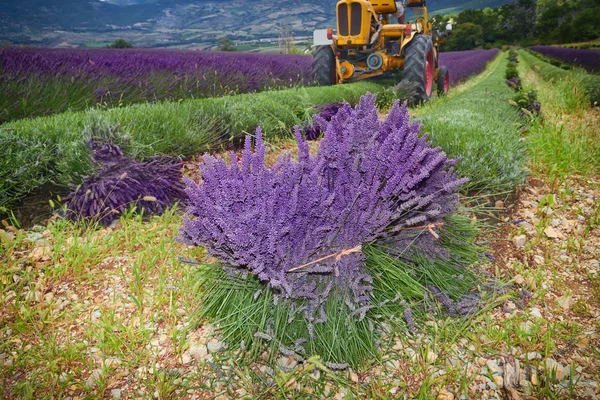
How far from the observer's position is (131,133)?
128 inches

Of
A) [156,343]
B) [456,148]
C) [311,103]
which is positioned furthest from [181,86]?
[156,343]

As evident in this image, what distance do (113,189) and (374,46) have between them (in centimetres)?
641

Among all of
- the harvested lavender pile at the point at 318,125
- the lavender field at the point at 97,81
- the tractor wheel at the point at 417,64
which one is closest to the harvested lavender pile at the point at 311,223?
the harvested lavender pile at the point at 318,125

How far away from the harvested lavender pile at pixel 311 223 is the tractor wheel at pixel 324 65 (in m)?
6.48

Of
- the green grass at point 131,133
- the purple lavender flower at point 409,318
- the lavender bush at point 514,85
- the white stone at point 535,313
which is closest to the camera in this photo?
the purple lavender flower at point 409,318

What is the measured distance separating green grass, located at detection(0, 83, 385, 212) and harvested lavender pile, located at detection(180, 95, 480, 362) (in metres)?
1.33

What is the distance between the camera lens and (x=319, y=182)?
168cm

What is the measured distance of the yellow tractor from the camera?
704cm

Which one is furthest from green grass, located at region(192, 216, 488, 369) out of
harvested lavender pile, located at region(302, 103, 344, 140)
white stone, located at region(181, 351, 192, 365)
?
harvested lavender pile, located at region(302, 103, 344, 140)

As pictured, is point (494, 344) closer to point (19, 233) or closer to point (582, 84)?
point (19, 233)

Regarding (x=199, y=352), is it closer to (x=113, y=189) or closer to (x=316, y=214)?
(x=316, y=214)

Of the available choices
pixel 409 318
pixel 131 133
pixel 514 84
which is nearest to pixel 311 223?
pixel 409 318

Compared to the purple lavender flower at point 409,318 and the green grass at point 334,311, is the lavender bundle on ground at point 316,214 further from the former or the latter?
the purple lavender flower at point 409,318

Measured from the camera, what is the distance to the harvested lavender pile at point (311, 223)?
154cm
